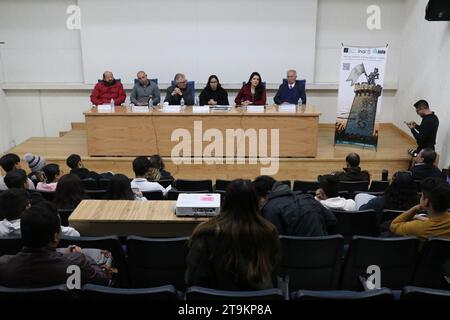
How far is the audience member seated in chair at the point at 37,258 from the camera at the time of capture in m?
2.29

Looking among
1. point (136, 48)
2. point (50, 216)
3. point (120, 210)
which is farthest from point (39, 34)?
point (50, 216)

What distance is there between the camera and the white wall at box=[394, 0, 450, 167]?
6.60m

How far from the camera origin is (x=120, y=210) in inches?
129

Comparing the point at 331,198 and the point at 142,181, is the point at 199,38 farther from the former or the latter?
the point at 331,198

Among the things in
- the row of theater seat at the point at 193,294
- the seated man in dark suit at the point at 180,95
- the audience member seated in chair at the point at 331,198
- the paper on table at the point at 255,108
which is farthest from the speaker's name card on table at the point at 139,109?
the row of theater seat at the point at 193,294

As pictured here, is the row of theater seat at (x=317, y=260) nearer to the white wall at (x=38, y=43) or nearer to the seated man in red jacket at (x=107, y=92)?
the seated man in red jacket at (x=107, y=92)

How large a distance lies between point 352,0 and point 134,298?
7.67 metres

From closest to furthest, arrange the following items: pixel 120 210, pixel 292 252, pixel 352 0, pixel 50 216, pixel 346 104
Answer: pixel 50 216, pixel 292 252, pixel 120 210, pixel 346 104, pixel 352 0

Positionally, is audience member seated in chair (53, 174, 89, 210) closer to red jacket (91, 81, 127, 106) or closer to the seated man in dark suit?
the seated man in dark suit

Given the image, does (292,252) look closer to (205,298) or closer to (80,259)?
(205,298)

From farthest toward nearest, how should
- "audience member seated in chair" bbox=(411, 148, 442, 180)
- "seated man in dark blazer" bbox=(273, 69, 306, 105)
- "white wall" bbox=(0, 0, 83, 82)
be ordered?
1. "white wall" bbox=(0, 0, 83, 82)
2. "seated man in dark blazer" bbox=(273, 69, 306, 105)
3. "audience member seated in chair" bbox=(411, 148, 442, 180)

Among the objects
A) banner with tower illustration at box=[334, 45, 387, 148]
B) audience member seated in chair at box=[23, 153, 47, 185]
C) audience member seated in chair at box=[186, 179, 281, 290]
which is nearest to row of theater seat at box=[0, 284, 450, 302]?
audience member seated in chair at box=[186, 179, 281, 290]

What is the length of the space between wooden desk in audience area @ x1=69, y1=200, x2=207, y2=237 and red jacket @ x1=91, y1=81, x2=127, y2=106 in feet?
14.3

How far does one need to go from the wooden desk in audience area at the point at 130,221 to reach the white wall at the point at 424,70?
4.77m
